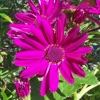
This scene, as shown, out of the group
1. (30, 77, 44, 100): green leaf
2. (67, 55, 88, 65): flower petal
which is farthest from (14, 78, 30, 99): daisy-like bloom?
(67, 55, 88, 65): flower petal

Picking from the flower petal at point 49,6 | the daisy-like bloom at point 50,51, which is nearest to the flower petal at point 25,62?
the daisy-like bloom at point 50,51

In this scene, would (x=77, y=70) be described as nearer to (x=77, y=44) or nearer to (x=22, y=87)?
(x=77, y=44)

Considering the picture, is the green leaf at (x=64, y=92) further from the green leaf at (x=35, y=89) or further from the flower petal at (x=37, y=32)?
the flower petal at (x=37, y=32)

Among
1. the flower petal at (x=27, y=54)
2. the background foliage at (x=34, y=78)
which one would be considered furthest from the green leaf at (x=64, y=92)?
the flower petal at (x=27, y=54)

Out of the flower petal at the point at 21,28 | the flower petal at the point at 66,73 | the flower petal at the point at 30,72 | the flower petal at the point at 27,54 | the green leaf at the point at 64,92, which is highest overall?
the flower petal at the point at 21,28

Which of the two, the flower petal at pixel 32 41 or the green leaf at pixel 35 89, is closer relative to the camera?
the flower petal at pixel 32 41

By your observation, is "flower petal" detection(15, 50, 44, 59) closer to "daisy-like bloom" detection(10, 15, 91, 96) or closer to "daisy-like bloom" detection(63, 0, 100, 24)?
"daisy-like bloom" detection(10, 15, 91, 96)

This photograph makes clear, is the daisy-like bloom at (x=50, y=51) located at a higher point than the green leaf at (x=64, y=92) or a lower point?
higher
